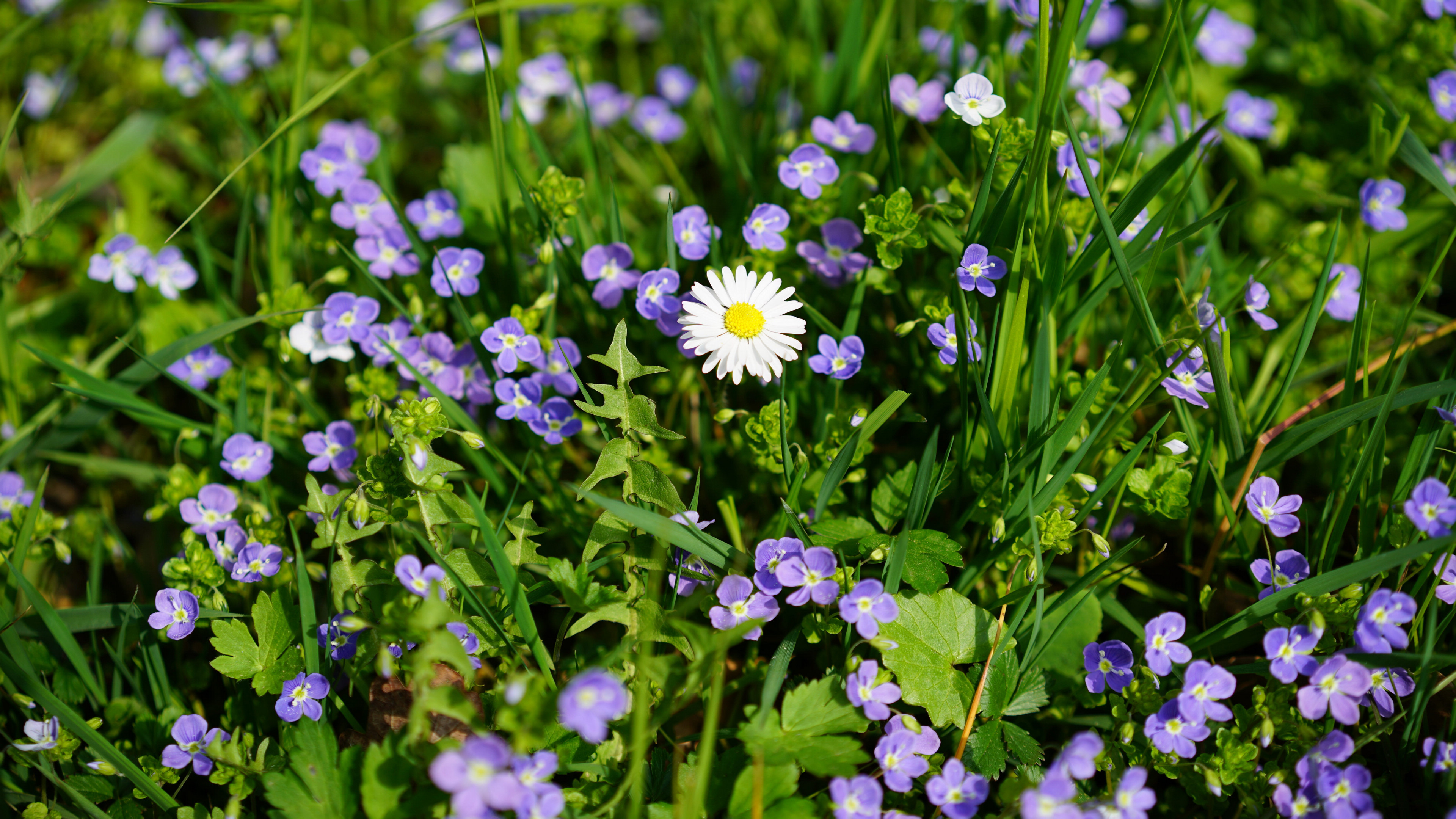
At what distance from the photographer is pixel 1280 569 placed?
2.54m

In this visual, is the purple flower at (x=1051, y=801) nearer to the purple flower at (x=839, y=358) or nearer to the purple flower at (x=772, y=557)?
the purple flower at (x=772, y=557)

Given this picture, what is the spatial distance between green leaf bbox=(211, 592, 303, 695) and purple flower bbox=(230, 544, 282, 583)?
0.14m

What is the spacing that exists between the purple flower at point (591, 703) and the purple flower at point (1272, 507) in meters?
1.86

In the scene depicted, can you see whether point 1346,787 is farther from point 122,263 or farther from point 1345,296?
point 122,263

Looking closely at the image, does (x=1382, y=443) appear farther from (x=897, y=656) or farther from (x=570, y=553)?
Answer: (x=570, y=553)

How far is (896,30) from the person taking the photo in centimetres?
482

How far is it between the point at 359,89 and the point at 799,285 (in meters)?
2.55

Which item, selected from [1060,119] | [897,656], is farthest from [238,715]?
[1060,119]

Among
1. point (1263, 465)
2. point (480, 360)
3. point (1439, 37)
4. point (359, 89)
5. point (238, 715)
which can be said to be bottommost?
point (238, 715)

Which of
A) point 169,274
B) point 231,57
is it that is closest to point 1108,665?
point 169,274

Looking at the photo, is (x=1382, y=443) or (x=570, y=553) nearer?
(x=1382, y=443)

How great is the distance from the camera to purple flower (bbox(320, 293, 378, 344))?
10.1ft

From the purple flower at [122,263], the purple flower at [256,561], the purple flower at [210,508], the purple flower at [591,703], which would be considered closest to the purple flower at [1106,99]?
the purple flower at [591,703]

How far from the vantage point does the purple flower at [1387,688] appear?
91.7 inches
